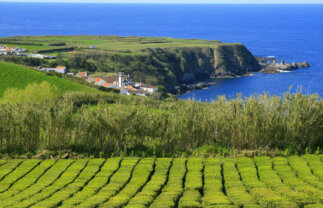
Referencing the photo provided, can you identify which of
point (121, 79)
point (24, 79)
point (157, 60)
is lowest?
point (121, 79)

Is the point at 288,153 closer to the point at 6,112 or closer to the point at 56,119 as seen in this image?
the point at 56,119

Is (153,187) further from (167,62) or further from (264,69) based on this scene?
(264,69)

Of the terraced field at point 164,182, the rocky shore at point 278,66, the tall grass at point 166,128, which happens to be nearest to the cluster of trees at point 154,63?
the rocky shore at point 278,66

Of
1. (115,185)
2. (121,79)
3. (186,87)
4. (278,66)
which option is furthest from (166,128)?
(278,66)

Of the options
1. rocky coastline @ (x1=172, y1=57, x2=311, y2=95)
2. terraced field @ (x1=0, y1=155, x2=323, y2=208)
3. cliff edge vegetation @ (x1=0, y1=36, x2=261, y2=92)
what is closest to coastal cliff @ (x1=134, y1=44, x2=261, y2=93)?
cliff edge vegetation @ (x1=0, y1=36, x2=261, y2=92)

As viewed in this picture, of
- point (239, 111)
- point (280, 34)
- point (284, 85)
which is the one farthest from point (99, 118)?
point (280, 34)

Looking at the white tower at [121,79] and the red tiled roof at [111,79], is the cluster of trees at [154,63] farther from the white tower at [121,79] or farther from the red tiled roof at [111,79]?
the white tower at [121,79]

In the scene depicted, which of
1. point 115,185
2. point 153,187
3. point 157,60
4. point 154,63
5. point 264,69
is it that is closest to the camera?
point 153,187
